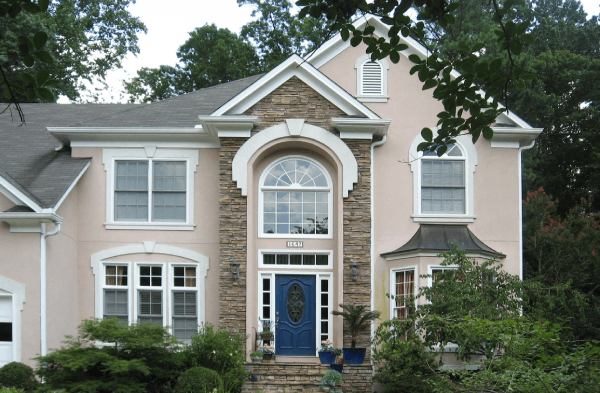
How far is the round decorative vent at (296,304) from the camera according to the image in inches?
585

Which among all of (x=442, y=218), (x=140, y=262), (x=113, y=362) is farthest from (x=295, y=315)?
(x=113, y=362)

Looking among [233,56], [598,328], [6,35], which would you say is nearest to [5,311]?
[6,35]

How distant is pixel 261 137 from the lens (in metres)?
14.3

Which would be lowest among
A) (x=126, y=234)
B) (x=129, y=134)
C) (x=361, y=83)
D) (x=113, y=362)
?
(x=113, y=362)

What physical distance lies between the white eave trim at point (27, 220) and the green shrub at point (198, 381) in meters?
4.11

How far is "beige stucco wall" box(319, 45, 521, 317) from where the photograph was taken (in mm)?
14922

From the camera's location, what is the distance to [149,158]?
15188 millimetres

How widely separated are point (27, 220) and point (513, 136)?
1063 centimetres

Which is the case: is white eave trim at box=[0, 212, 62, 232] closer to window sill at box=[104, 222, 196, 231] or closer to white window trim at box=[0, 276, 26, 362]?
white window trim at box=[0, 276, 26, 362]

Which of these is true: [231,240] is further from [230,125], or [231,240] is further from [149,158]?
[149,158]

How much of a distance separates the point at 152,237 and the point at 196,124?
278cm

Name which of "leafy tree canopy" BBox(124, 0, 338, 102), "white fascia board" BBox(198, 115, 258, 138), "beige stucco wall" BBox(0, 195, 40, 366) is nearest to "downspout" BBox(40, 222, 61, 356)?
"beige stucco wall" BBox(0, 195, 40, 366)

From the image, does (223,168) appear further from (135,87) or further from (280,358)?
(135,87)

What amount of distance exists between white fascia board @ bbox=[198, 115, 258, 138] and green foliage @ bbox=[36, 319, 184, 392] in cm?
465
